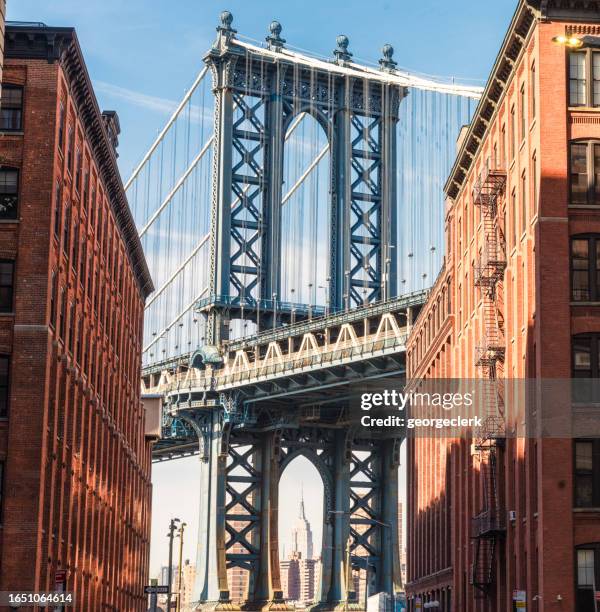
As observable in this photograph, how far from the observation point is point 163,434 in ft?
484

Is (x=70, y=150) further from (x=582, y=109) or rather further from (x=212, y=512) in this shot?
(x=212, y=512)

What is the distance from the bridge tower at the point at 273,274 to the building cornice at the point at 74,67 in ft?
157

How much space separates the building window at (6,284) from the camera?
57125 millimetres

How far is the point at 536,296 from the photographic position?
177ft

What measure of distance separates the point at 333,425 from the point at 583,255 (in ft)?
302

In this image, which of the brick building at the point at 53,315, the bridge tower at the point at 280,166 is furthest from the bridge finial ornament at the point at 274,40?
the brick building at the point at 53,315

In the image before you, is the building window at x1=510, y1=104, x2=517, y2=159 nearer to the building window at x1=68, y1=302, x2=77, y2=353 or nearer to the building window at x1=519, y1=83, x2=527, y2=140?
the building window at x1=519, y1=83, x2=527, y2=140

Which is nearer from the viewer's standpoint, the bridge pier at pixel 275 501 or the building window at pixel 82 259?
the building window at pixel 82 259

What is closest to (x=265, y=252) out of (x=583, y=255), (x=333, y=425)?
(x=333, y=425)

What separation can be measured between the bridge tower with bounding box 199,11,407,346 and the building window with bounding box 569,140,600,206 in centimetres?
7364

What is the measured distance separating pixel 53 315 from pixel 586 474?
21.2 metres

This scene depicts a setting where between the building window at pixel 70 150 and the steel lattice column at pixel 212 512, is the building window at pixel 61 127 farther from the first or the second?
the steel lattice column at pixel 212 512

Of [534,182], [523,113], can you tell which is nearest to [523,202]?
[534,182]

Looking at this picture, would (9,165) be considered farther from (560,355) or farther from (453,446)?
(453,446)
